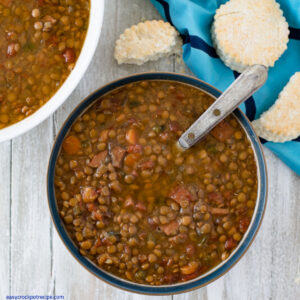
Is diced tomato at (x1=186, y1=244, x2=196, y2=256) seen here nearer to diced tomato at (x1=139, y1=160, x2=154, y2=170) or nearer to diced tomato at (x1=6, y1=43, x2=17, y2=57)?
diced tomato at (x1=139, y1=160, x2=154, y2=170)

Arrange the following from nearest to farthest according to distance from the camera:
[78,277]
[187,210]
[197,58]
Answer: [187,210] < [197,58] < [78,277]

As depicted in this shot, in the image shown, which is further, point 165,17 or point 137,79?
point 165,17

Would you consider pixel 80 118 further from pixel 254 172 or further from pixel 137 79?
pixel 254 172

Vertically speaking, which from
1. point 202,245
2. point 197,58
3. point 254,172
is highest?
point 197,58

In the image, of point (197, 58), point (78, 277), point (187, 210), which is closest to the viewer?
point (187, 210)

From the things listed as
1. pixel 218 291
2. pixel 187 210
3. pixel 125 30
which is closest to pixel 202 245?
pixel 187 210

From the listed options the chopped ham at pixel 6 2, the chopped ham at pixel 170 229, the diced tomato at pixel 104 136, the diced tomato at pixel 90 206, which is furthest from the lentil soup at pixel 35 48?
the chopped ham at pixel 170 229

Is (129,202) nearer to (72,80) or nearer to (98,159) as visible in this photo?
(98,159)

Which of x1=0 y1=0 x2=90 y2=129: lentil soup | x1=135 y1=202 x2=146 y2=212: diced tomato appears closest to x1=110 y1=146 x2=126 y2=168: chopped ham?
x1=135 y1=202 x2=146 y2=212: diced tomato

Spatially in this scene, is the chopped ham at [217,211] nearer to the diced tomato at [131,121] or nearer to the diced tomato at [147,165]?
the diced tomato at [147,165]
